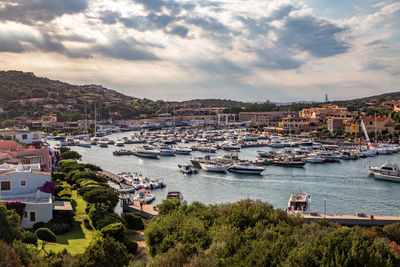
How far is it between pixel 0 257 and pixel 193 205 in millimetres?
8762

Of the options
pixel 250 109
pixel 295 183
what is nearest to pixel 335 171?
pixel 295 183

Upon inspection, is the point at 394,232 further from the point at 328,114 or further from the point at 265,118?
the point at 265,118

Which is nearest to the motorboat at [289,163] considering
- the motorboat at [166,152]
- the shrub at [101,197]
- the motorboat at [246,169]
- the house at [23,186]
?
→ the motorboat at [246,169]

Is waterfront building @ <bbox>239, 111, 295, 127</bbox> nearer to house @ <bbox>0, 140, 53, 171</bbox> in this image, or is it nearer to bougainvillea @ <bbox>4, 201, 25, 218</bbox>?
house @ <bbox>0, 140, 53, 171</bbox>

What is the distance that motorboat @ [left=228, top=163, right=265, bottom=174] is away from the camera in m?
30.2

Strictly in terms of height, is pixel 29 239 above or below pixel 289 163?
above

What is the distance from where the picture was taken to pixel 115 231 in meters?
11.6

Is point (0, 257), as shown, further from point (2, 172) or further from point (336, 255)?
point (2, 172)

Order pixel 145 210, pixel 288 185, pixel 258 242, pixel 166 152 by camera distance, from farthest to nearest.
→ 1. pixel 166 152
2. pixel 288 185
3. pixel 145 210
4. pixel 258 242

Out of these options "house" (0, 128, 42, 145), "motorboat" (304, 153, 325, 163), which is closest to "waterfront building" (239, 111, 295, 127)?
"motorboat" (304, 153, 325, 163)

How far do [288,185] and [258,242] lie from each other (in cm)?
1771

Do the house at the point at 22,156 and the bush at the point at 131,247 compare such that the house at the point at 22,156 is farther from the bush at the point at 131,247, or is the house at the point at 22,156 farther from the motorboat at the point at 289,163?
the motorboat at the point at 289,163

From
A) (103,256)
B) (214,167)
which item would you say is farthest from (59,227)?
(214,167)

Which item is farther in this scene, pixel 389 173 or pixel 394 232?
pixel 389 173
